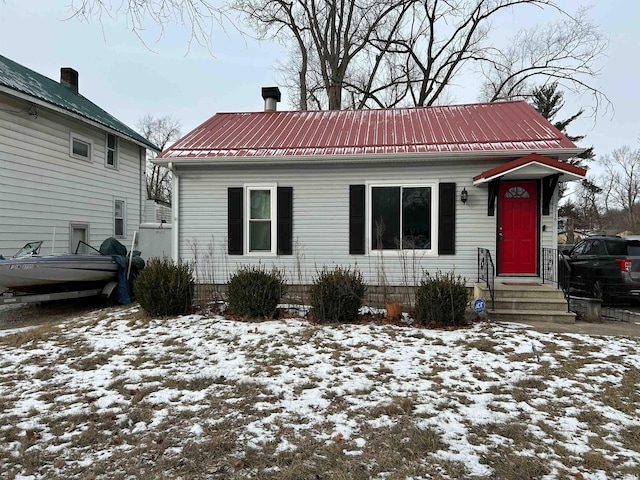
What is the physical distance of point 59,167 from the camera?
419 inches

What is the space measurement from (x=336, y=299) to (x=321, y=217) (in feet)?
7.83

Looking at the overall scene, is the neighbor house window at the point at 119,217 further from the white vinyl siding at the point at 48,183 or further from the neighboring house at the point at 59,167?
the white vinyl siding at the point at 48,183

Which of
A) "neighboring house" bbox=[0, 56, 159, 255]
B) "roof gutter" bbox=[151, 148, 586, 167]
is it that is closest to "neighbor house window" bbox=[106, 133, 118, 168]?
"neighboring house" bbox=[0, 56, 159, 255]

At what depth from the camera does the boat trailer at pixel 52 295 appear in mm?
7180

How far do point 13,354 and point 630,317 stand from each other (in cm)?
997

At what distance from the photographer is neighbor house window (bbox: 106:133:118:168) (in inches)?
500

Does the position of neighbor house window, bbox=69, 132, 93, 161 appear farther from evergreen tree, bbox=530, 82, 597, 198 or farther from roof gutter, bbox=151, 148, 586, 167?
evergreen tree, bbox=530, 82, 597, 198

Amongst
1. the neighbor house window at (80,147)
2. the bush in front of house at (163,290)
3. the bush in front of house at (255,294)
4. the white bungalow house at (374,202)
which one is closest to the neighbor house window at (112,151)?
the neighbor house window at (80,147)

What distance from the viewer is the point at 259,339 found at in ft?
18.3

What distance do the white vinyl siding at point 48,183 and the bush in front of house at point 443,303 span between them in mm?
9207

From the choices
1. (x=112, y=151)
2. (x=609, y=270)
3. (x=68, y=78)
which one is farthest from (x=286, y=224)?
(x=68, y=78)

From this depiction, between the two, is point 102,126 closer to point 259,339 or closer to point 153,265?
point 153,265

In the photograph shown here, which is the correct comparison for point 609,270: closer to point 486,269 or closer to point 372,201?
point 486,269

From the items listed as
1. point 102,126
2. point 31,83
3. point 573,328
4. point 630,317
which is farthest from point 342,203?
point 31,83
